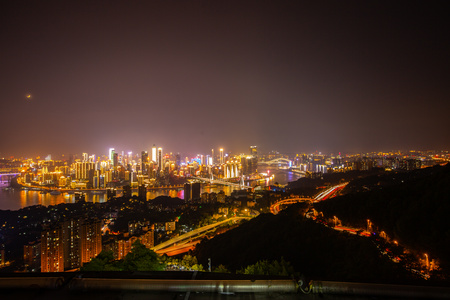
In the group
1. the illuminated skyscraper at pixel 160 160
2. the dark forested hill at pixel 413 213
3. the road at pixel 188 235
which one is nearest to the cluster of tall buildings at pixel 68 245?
the road at pixel 188 235

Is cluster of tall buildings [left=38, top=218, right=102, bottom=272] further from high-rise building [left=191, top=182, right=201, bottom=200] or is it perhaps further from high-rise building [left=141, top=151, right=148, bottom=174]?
high-rise building [left=141, top=151, right=148, bottom=174]

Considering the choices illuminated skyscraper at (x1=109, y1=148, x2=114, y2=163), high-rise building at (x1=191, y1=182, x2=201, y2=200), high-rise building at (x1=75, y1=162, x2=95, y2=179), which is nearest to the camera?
high-rise building at (x1=191, y1=182, x2=201, y2=200)

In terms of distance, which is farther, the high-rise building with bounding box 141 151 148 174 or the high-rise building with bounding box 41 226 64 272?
the high-rise building with bounding box 141 151 148 174

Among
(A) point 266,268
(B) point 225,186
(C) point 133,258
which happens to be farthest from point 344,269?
(B) point 225,186

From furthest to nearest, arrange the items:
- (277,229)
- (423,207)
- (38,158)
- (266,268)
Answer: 1. (38,158)
2. (277,229)
3. (423,207)
4. (266,268)

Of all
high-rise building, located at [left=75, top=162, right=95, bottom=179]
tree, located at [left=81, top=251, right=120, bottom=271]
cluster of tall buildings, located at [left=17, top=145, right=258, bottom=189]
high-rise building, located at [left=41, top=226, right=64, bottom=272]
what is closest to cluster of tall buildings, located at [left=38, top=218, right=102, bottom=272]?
high-rise building, located at [left=41, top=226, right=64, bottom=272]

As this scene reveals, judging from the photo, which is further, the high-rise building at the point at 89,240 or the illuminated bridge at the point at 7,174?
the illuminated bridge at the point at 7,174

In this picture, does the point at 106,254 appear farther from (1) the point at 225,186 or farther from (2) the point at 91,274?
(1) the point at 225,186

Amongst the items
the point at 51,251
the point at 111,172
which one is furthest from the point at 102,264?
the point at 111,172

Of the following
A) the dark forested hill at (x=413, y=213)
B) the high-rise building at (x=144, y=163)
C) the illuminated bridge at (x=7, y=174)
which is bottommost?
the illuminated bridge at (x=7, y=174)

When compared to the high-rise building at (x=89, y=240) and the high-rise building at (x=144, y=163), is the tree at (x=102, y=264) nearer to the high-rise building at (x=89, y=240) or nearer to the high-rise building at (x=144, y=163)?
the high-rise building at (x=89, y=240)

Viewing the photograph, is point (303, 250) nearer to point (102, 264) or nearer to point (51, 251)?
Result: point (102, 264)
